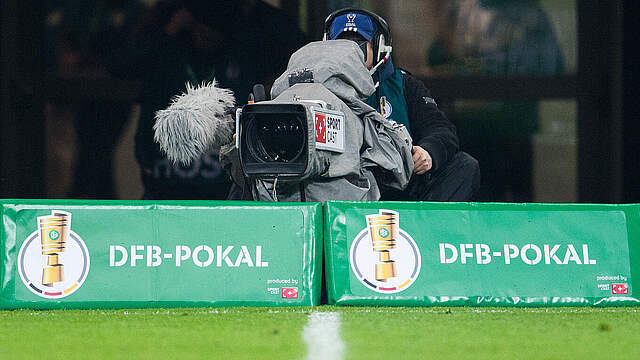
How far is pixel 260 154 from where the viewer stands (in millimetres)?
5164

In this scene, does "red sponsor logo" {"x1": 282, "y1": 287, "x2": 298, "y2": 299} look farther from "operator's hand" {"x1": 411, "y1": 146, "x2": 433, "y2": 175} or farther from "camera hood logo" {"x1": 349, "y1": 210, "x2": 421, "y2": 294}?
"operator's hand" {"x1": 411, "y1": 146, "x2": 433, "y2": 175}

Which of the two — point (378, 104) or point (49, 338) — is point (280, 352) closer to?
point (49, 338)

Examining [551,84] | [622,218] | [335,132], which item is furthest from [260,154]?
[551,84]

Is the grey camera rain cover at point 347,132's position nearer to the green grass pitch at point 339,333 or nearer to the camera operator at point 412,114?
the camera operator at point 412,114

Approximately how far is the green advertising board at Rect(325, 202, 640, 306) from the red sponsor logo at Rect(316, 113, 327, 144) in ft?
1.10

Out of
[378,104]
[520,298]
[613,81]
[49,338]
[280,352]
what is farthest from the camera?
Result: [613,81]

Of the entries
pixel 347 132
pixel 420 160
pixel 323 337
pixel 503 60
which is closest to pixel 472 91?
pixel 503 60

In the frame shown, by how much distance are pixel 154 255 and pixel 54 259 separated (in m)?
0.47

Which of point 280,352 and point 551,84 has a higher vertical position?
point 551,84

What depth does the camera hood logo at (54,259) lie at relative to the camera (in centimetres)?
499

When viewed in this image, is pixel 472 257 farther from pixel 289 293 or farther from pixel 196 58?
pixel 196 58

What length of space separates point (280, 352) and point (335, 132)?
1656mm

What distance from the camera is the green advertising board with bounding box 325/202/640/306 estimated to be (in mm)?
5082

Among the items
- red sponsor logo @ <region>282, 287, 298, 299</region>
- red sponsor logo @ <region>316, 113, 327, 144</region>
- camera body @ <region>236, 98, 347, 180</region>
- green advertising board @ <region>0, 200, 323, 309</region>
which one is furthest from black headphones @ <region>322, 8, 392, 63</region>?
red sponsor logo @ <region>282, 287, 298, 299</region>
